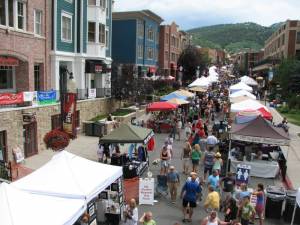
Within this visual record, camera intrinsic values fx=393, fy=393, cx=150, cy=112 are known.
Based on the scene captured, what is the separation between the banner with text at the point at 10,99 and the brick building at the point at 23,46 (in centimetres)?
381

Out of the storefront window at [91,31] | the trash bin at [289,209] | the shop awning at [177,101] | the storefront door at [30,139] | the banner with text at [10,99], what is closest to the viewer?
the trash bin at [289,209]

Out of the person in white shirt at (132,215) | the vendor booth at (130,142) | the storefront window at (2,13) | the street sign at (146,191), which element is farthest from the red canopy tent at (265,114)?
the storefront window at (2,13)

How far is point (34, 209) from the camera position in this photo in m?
8.04

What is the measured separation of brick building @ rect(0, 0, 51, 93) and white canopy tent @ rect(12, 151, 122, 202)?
13073 mm

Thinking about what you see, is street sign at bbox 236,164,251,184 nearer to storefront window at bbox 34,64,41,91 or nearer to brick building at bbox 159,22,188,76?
storefront window at bbox 34,64,41,91

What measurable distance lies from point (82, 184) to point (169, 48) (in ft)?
201

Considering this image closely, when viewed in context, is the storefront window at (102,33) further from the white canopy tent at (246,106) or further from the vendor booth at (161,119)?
the white canopy tent at (246,106)

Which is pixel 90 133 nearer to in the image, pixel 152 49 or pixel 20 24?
pixel 20 24

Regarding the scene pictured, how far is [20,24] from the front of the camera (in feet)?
77.5

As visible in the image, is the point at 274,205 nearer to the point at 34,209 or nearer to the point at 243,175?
the point at 243,175

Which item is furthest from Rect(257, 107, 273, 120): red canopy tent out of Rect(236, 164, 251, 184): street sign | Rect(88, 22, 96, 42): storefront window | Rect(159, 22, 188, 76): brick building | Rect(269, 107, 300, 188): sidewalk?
Rect(159, 22, 188, 76): brick building

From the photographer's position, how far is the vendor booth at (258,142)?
16531mm

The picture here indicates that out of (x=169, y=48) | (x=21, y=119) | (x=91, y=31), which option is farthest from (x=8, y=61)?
(x=169, y=48)

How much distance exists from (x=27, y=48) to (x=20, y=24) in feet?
4.81
